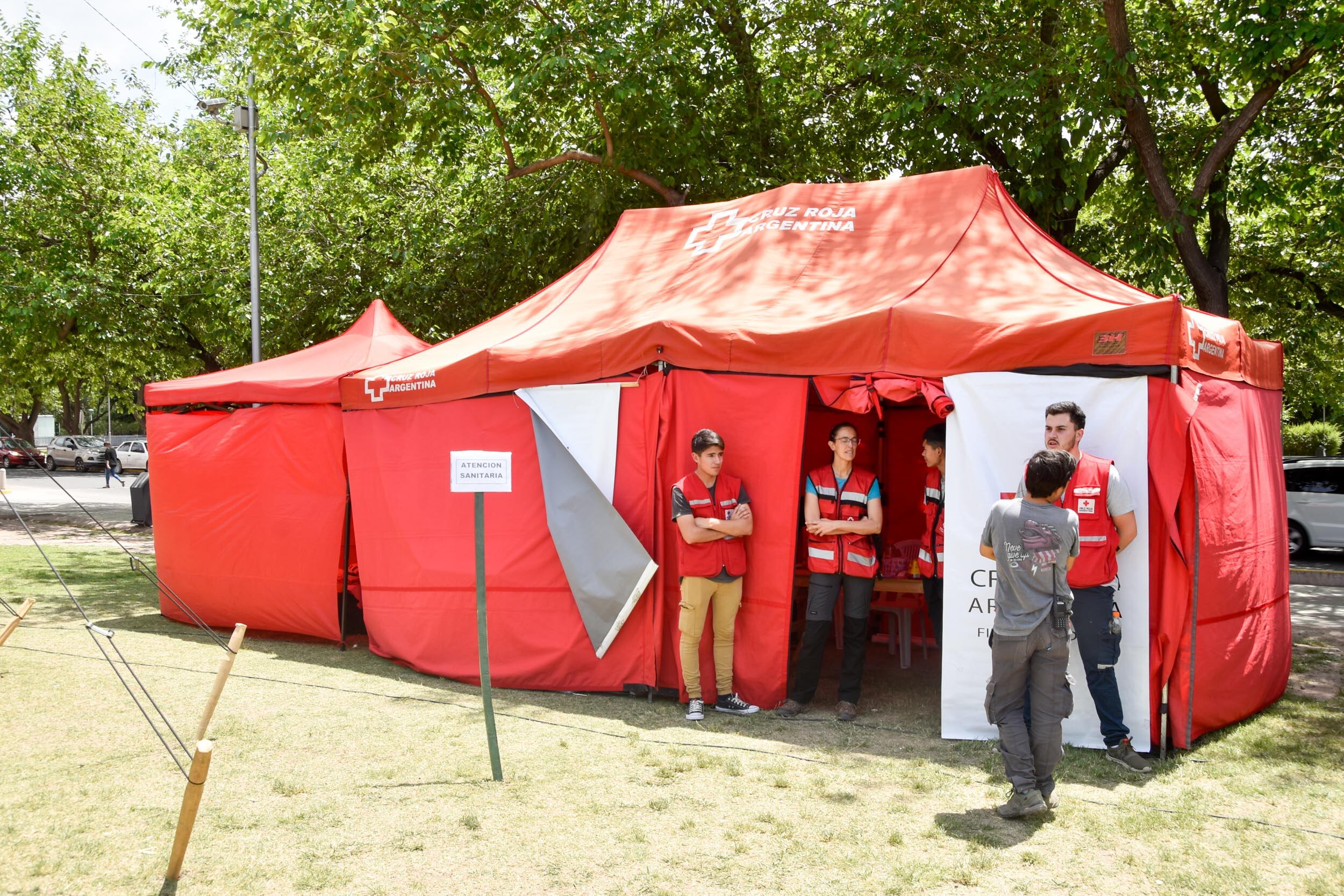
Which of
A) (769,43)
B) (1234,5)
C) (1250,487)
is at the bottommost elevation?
(1250,487)

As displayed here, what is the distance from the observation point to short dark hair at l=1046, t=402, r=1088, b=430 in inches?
222

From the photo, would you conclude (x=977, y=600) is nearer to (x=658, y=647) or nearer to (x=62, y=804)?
(x=658, y=647)

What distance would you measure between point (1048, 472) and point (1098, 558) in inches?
43.1

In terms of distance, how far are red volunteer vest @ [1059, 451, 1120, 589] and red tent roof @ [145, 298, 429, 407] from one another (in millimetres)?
5988

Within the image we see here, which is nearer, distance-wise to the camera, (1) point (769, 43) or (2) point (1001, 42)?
(2) point (1001, 42)

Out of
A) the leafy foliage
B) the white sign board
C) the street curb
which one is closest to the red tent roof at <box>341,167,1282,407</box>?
the white sign board

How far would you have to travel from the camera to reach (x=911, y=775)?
5445 millimetres

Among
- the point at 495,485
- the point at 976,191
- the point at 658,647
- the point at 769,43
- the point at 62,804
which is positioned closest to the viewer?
the point at 62,804

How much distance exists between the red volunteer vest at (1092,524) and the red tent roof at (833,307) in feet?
2.23

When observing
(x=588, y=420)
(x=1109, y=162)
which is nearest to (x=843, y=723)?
(x=588, y=420)

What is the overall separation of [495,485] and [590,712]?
7.07 feet

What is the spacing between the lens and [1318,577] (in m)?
13.6

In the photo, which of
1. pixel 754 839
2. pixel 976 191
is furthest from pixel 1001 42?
pixel 754 839

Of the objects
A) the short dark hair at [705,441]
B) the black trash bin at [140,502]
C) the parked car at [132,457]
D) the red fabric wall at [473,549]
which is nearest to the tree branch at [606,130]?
the red fabric wall at [473,549]
